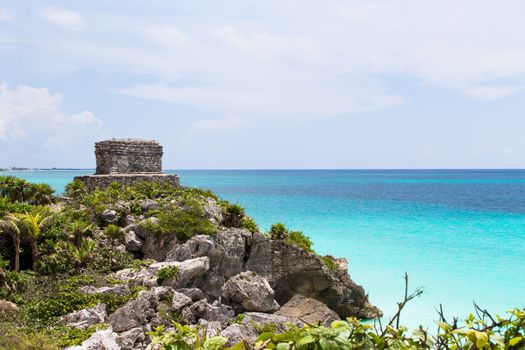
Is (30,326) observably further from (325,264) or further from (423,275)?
(423,275)

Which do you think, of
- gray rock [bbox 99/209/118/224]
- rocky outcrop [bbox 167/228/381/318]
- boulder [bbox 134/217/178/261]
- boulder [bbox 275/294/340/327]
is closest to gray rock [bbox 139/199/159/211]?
gray rock [bbox 99/209/118/224]

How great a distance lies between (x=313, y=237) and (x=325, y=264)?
17801 millimetres

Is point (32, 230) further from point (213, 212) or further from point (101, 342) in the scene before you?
point (213, 212)

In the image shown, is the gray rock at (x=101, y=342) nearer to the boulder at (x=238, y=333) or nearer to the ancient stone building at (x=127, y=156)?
the boulder at (x=238, y=333)

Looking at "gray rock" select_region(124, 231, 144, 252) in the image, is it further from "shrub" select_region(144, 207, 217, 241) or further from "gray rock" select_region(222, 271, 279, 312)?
"gray rock" select_region(222, 271, 279, 312)

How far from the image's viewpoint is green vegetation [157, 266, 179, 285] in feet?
44.4

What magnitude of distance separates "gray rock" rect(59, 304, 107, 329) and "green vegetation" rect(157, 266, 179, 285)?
2595 mm

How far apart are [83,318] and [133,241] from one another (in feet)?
19.5

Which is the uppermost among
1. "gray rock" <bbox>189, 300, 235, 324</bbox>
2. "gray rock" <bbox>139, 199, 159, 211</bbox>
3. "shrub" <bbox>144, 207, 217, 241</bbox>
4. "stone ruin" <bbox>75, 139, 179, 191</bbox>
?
"stone ruin" <bbox>75, 139, 179, 191</bbox>

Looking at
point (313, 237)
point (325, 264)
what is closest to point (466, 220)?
point (313, 237)

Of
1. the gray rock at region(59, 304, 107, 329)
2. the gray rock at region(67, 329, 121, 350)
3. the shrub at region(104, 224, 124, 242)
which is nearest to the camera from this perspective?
the gray rock at region(67, 329, 121, 350)

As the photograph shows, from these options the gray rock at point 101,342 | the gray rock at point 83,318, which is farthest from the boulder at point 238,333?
the gray rock at point 83,318

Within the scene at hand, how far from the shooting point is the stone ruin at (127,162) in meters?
22.9

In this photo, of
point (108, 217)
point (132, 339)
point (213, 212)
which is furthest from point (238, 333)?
point (108, 217)
